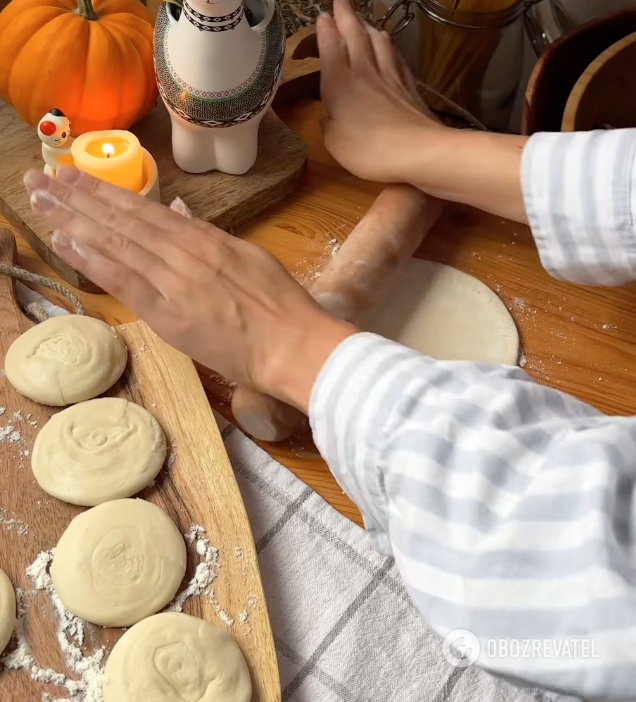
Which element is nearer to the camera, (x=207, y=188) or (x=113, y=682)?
(x=113, y=682)

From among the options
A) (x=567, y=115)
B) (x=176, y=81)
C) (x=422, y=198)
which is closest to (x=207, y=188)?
(x=176, y=81)

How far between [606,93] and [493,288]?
0.28 m

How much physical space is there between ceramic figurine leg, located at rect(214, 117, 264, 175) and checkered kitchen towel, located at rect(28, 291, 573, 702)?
1.31ft

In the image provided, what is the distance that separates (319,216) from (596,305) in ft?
1.23

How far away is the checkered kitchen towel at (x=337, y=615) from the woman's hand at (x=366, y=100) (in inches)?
17.1

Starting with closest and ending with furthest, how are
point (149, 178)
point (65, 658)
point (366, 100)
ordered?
point (65, 658)
point (149, 178)
point (366, 100)

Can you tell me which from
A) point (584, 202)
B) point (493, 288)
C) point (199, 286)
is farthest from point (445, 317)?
point (199, 286)

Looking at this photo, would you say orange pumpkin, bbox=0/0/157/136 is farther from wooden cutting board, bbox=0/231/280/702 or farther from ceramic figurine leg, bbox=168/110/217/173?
wooden cutting board, bbox=0/231/280/702

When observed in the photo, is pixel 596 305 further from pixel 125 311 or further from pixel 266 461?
pixel 125 311

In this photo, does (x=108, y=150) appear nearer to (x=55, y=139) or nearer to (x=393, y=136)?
(x=55, y=139)

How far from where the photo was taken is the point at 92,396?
0.73m

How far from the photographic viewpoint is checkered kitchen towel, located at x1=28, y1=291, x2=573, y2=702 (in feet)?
2.11

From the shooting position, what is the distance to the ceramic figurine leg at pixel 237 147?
2.79ft

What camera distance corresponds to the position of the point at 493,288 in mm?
882
